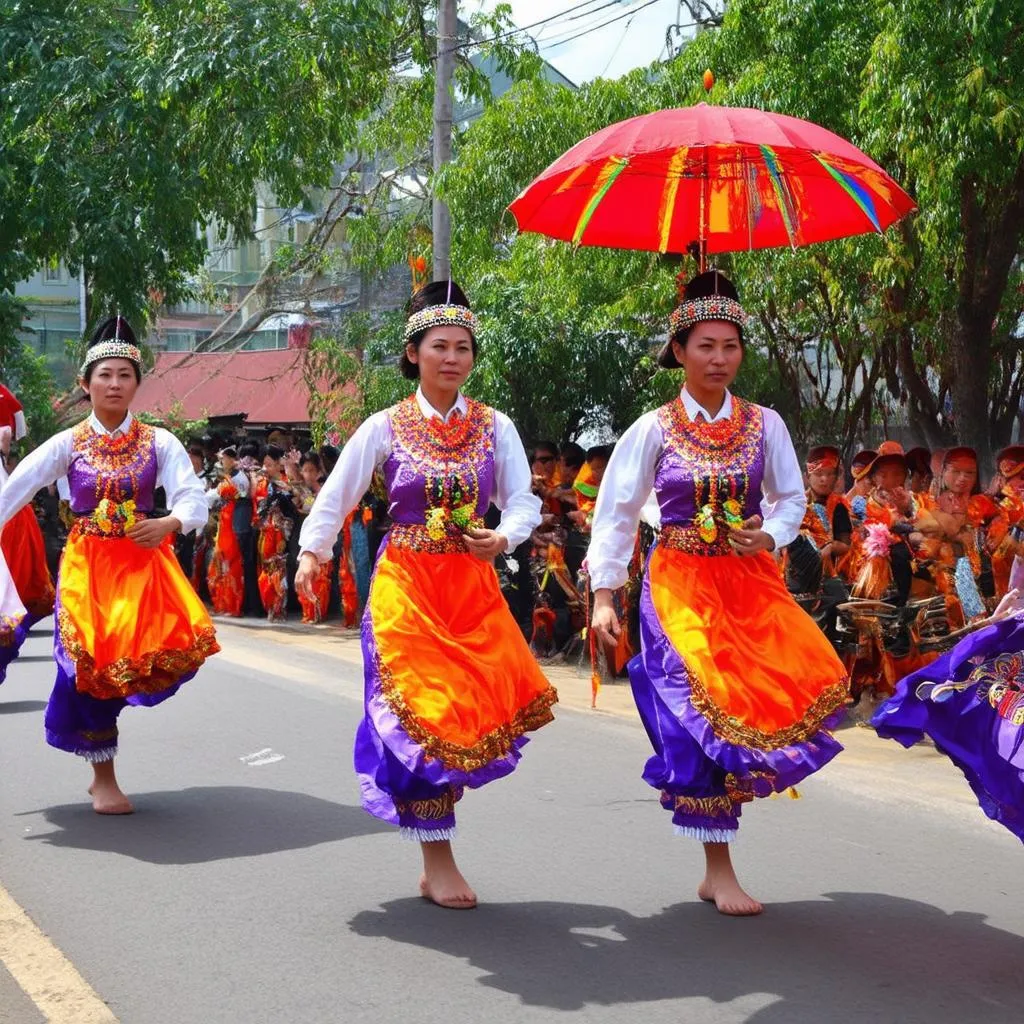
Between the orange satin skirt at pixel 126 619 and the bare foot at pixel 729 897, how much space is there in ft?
8.09

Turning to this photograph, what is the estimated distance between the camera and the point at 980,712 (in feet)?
14.8

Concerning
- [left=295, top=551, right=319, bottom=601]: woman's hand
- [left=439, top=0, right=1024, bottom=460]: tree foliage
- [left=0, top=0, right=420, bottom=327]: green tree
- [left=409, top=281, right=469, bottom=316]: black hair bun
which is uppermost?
[left=0, top=0, right=420, bottom=327]: green tree

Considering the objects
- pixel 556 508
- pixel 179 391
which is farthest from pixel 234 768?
pixel 179 391

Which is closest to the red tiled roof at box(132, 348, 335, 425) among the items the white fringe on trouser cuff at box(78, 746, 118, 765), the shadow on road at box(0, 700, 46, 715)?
the shadow on road at box(0, 700, 46, 715)

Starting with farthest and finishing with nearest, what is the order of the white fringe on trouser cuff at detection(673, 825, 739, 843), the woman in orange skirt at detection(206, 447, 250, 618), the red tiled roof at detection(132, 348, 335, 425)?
the red tiled roof at detection(132, 348, 335, 425) → the woman in orange skirt at detection(206, 447, 250, 618) → the white fringe on trouser cuff at detection(673, 825, 739, 843)

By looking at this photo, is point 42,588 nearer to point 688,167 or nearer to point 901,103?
point 688,167

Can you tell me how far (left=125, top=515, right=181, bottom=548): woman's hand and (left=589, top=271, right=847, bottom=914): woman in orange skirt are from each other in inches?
87.4

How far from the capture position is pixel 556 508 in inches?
480

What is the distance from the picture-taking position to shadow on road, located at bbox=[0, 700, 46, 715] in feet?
31.1

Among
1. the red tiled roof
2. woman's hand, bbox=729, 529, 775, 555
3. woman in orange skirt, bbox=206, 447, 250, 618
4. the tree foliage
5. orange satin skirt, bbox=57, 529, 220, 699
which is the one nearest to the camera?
woman's hand, bbox=729, 529, 775, 555

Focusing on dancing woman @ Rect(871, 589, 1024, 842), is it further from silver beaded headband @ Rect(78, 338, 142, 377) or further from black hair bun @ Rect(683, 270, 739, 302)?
silver beaded headband @ Rect(78, 338, 142, 377)

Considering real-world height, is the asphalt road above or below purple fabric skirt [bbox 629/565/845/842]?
below

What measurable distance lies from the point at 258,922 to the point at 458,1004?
102 centimetres

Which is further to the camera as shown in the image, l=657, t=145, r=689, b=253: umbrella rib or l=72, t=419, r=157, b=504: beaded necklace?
l=72, t=419, r=157, b=504: beaded necklace
